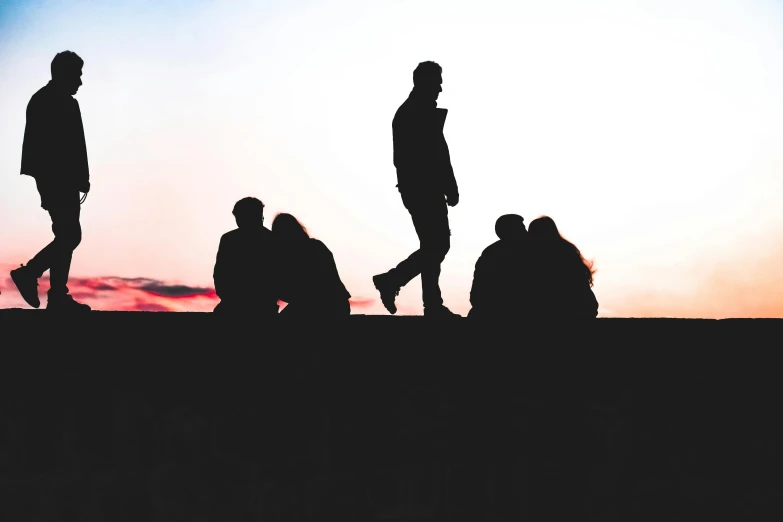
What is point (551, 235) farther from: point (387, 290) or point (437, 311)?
point (387, 290)

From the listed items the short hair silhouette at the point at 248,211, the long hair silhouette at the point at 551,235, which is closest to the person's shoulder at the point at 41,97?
the short hair silhouette at the point at 248,211

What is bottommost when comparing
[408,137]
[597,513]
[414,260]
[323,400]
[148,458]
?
[597,513]

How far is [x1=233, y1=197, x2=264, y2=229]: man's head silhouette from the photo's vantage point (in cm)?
588

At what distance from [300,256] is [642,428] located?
259cm

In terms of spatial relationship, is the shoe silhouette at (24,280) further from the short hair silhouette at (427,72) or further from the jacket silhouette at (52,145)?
the short hair silhouette at (427,72)

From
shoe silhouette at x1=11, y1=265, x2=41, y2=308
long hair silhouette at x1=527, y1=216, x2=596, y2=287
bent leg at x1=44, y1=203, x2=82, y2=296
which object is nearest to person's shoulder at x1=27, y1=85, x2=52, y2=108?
bent leg at x1=44, y1=203, x2=82, y2=296

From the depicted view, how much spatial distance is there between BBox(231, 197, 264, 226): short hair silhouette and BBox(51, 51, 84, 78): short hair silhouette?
4.84 feet

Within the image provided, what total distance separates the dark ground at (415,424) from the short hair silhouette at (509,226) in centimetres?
134

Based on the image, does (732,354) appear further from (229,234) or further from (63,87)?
(63,87)

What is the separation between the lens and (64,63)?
568 centimetres

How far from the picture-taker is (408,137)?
19.6ft

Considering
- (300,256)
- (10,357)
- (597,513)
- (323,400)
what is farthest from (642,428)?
(10,357)

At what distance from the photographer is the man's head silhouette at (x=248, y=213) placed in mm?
5875

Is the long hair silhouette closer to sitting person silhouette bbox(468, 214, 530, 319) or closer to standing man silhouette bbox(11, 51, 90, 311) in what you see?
sitting person silhouette bbox(468, 214, 530, 319)
